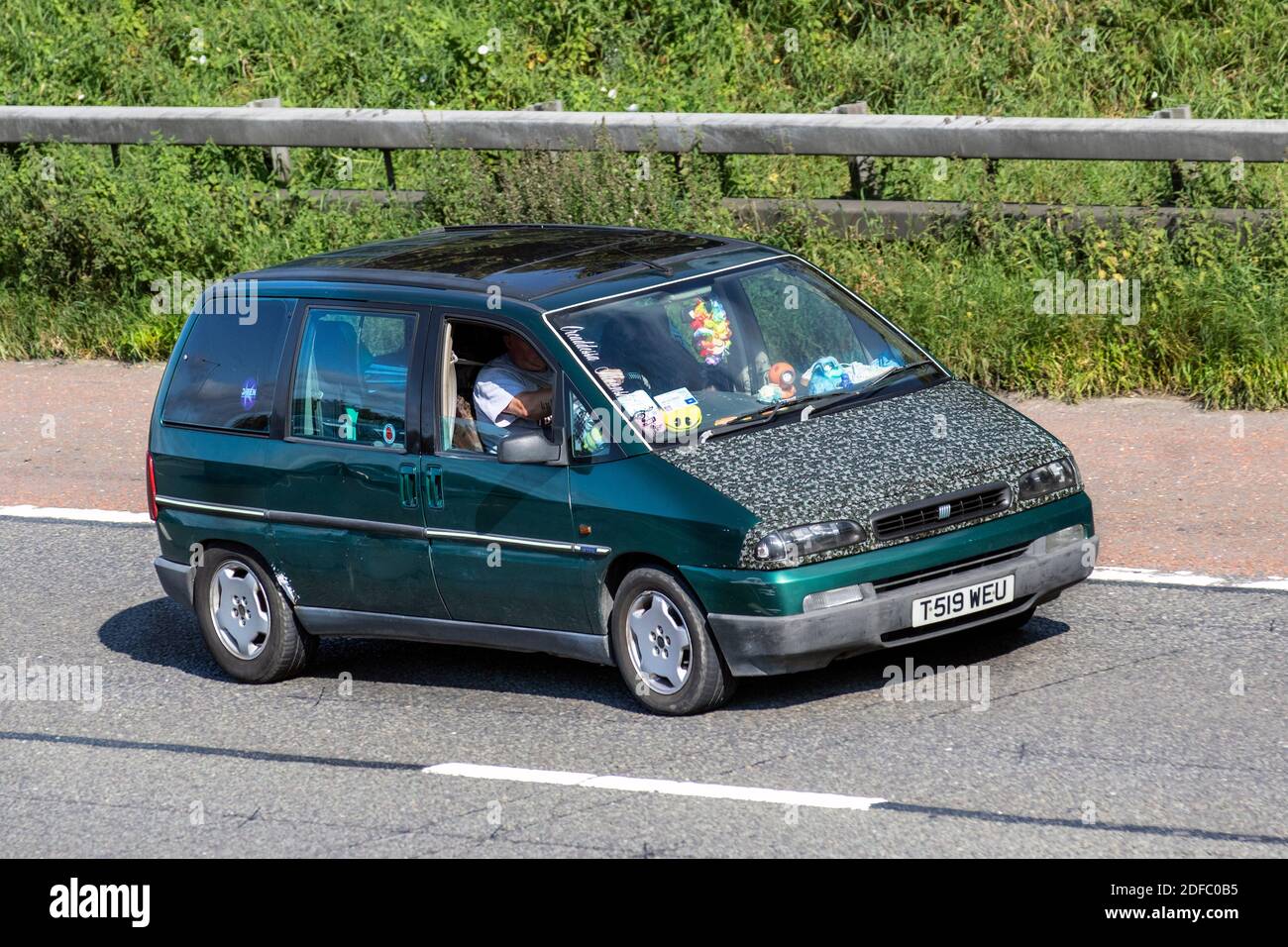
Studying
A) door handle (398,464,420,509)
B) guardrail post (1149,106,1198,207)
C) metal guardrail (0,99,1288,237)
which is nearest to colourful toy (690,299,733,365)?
door handle (398,464,420,509)

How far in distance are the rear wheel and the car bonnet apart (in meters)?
2.15

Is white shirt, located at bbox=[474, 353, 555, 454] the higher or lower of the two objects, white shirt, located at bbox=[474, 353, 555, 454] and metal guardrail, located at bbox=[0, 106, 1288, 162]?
the lower

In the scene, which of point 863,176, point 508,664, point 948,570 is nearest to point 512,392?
point 508,664

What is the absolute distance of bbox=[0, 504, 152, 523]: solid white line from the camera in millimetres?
11586

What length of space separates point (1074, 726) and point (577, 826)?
185cm

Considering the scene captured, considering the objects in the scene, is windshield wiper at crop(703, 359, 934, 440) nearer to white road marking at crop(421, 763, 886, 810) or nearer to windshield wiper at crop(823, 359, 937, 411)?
windshield wiper at crop(823, 359, 937, 411)

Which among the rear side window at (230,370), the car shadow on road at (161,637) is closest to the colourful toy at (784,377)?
the rear side window at (230,370)

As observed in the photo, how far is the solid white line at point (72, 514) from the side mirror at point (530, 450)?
460cm

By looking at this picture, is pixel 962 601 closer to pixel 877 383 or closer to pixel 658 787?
pixel 877 383

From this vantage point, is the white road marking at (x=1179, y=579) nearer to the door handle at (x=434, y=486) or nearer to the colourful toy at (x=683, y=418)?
the colourful toy at (x=683, y=418)

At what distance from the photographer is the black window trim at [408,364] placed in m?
8.02

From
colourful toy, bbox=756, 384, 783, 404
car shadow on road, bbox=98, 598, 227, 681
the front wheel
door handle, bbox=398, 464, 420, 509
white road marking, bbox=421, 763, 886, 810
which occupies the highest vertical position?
colourful toy, bbox=756, 384, 783, 404

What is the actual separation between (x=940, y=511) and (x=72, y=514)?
630 cm

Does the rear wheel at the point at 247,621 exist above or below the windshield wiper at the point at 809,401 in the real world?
below
